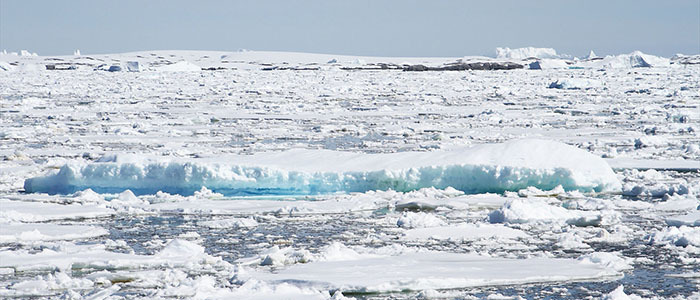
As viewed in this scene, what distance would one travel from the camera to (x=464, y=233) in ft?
18.8

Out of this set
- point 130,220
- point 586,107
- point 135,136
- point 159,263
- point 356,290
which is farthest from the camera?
point 586,107

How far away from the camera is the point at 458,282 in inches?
173

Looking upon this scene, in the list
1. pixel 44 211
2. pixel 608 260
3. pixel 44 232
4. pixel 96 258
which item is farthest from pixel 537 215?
pixel 44 211

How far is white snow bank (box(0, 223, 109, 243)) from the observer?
5.56 metres

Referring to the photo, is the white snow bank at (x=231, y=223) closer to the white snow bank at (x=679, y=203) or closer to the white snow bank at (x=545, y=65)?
the white snow bank at (x=679, y=203)

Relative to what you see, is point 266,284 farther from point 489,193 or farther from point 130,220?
point 489,193

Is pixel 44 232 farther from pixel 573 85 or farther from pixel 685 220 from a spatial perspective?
pixel 573 85

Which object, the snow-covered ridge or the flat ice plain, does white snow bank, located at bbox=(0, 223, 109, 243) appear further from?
the snow-covered ridge

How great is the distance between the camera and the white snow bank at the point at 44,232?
5.56 m

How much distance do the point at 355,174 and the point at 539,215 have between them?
1846 mm

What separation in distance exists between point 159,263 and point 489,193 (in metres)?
3.38

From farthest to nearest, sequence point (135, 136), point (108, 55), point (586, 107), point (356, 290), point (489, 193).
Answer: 1. point (108, 55)
2. point (586, 107)
3. point (135, 136)
4. point (489, 193)
5. point (356, 290)

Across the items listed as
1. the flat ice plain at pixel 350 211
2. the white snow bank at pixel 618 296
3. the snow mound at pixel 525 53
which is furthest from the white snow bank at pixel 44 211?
the snow mound at pixel 525 53

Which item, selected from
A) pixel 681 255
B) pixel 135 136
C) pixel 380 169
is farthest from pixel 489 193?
pixel 135 136
